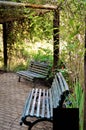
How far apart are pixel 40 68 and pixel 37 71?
4.4 inches

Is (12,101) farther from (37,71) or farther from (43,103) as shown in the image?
(37,71)

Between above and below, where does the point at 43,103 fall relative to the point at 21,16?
below

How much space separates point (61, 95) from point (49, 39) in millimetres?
3741

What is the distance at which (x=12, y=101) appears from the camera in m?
5.92

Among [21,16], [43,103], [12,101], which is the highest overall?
[21,16]

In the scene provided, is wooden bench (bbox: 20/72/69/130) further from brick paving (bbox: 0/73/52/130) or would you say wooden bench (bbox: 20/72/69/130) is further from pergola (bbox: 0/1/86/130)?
pergola (bbox: 0/1/86/130)

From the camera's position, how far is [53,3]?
5.64 m

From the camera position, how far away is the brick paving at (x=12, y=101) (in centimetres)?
448

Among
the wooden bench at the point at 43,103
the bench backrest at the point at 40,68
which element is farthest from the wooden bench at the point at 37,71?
the wooden bench at the point at 43,103

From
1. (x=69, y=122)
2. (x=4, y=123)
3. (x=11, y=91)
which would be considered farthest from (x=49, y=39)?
(x=69, y=122)

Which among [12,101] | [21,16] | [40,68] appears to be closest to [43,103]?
[12,101]

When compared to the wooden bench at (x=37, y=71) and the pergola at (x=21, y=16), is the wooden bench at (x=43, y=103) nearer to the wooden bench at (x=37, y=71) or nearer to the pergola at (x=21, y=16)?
the pergola at (x=21, y=16)

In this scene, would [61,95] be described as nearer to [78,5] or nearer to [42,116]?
[42,116]

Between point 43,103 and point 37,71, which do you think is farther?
Answer: point 37,71
